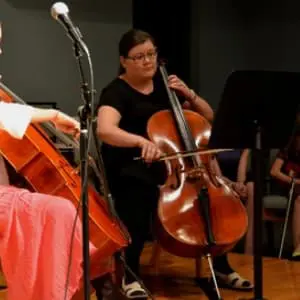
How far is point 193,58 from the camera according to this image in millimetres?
5668

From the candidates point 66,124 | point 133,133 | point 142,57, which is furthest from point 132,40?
point 66,124

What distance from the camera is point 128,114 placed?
3.06 m

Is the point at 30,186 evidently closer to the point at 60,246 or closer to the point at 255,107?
the point at 60,246

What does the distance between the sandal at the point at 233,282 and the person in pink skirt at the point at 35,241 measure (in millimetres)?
1151

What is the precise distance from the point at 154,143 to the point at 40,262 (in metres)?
0.88

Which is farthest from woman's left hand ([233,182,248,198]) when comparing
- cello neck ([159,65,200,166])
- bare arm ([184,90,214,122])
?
cello neck ([159,65,200,166])

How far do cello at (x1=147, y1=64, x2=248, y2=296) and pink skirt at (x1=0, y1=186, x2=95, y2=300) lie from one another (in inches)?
24.6

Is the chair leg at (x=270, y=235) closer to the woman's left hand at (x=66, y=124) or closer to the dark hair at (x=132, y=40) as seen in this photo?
the dark hair at (x=132, y=40)

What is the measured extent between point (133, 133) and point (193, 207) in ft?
1.73

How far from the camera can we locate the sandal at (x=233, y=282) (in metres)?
3.09

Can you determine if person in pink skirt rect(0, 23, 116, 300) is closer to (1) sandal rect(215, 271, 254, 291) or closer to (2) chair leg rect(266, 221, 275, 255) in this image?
(1) sandal rect(215, 271, 254, 291)

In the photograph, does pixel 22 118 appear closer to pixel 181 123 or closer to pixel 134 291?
pixel 181 123

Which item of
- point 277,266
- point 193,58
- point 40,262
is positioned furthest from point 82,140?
point 193,58

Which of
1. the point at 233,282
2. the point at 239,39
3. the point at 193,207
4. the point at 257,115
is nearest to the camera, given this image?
the point at 257,115
